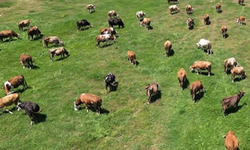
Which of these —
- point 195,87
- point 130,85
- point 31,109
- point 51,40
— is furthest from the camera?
point 51,40

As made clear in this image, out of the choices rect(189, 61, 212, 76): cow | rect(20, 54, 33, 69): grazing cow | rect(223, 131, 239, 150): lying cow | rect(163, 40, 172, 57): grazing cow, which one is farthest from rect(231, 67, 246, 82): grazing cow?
rect(20, 54, 33, 69): grazing cow

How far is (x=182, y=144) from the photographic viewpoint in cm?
1775

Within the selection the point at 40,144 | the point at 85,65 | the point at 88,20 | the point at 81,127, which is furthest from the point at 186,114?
the point at 88,20

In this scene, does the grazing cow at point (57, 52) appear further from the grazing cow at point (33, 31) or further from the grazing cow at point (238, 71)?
the grazing cow at point (238, 71)

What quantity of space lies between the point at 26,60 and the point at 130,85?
436 inches

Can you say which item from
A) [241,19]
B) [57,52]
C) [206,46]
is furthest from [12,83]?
[241,19]

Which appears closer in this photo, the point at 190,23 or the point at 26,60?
the point at 26,60

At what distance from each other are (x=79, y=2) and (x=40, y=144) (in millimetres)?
33142

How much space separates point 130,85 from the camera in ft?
79.7

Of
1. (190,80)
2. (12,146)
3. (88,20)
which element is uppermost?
(88,20)

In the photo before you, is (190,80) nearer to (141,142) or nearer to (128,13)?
(141,142)

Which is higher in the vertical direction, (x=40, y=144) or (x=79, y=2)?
(x=79, y=2)

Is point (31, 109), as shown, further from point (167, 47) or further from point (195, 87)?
point (167, 47)

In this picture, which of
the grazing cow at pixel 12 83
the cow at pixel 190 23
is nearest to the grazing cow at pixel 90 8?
the cow at pixel 190 23
